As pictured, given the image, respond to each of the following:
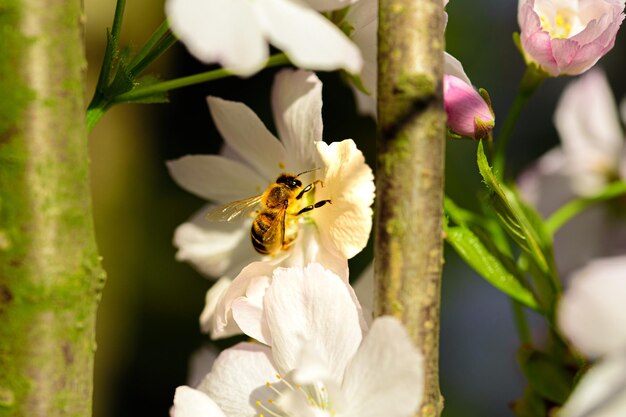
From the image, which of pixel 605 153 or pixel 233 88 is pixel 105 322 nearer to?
pixel 233 88

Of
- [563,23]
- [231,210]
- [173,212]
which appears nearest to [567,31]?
[563,23]

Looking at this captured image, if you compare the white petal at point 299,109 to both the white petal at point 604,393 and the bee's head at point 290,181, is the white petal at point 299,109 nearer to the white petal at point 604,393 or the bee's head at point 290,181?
the bee's head at point 290,181

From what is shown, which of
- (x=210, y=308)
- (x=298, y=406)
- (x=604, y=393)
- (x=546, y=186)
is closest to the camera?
(x=604, y=393)

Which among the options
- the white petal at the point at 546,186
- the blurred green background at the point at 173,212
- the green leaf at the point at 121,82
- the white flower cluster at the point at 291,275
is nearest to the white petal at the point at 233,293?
the white flower cluster at the point at 291,275

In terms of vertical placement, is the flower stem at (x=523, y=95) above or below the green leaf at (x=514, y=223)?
above

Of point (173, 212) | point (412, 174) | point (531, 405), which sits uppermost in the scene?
point (173, 212)

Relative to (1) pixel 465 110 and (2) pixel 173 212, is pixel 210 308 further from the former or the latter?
(2) pixel 173 212
